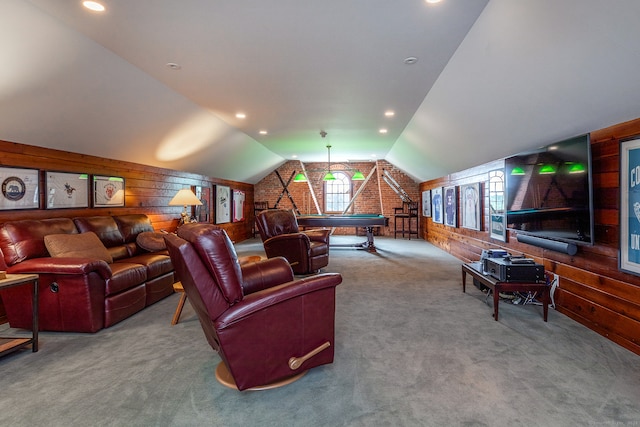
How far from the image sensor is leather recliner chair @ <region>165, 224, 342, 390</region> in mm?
1688

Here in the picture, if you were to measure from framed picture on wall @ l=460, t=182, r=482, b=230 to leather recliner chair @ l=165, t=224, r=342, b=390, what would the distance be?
4354mm

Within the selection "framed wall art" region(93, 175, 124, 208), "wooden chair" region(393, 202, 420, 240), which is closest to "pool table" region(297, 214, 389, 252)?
"wooden chair" region(393, 202, 420, 240)

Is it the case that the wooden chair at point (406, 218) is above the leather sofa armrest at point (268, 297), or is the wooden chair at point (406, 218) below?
above

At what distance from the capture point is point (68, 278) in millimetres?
2682

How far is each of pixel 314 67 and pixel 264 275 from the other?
2155 millimetres

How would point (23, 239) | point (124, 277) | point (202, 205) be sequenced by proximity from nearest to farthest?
point (23, 239), point (124, 277), point (202, 205)

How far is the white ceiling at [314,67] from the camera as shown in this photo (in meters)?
2.11

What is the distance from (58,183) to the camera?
3.59 metres

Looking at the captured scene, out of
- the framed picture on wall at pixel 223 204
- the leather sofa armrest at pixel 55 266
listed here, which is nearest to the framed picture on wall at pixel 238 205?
the framed picture on wall at pixel 223 204

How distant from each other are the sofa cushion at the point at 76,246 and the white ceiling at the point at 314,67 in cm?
113

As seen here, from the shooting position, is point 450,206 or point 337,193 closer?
point 450,206

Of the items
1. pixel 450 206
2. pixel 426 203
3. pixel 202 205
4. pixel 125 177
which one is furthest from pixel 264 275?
pixel 426 203

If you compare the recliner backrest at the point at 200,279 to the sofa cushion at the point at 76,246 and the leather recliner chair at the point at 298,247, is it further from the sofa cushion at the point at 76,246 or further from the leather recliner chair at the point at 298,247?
the leather recliner chair at the point at 298,247

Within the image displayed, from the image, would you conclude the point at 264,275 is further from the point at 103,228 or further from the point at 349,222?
the point at 349,222
